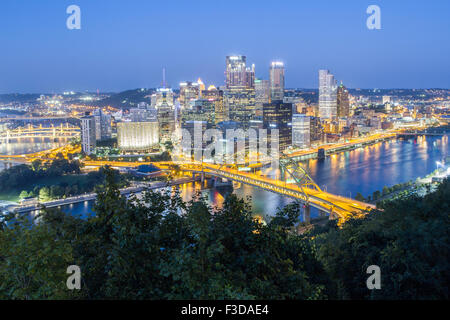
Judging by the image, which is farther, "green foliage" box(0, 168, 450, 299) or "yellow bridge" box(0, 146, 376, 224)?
"yellow bridge" box(0, 146, 376, 224)

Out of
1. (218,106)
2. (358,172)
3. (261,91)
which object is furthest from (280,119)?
(261,91)

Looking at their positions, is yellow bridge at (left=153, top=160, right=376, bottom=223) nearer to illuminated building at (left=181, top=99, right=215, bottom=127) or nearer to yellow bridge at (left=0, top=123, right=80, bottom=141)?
illuminated building at (left=181, top=99, right=215, bottom=127)

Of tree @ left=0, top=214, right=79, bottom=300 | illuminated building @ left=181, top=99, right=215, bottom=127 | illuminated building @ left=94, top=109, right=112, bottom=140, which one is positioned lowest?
tree @ left=0, top=214, right=79, bottom=300

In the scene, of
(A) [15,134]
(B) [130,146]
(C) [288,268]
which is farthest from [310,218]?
(A) [15,134]

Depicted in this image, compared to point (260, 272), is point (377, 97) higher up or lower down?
higher up

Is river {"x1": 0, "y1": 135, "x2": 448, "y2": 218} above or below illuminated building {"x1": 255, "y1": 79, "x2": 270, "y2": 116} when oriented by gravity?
below

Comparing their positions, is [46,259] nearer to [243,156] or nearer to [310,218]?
[310,218]

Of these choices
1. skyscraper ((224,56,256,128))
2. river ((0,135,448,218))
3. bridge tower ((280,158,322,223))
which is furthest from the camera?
skyscraper ((224,56,256,128))

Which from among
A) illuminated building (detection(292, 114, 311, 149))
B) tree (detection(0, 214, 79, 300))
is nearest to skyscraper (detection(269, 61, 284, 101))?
illuminated building (detection(292, 114, 311, 149))
